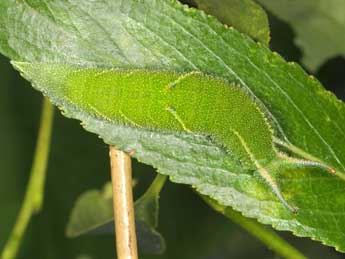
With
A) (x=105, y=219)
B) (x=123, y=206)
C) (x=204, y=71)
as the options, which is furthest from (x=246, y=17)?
(x=105, y=219)

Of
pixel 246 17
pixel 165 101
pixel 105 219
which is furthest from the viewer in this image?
pixel 105 219

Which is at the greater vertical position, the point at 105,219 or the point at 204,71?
the point at 204,71

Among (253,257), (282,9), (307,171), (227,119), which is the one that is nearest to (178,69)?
(227,119)

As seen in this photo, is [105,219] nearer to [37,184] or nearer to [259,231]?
[37,184]

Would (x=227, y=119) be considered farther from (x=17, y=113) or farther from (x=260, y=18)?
(x=17, y=113)

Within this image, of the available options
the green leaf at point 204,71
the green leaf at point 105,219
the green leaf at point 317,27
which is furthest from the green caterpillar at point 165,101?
the green leaf at point 317,27

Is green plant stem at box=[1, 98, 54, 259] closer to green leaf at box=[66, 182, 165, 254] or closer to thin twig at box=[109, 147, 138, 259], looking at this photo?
green leaf at box=[66, 182, 165, 254]
